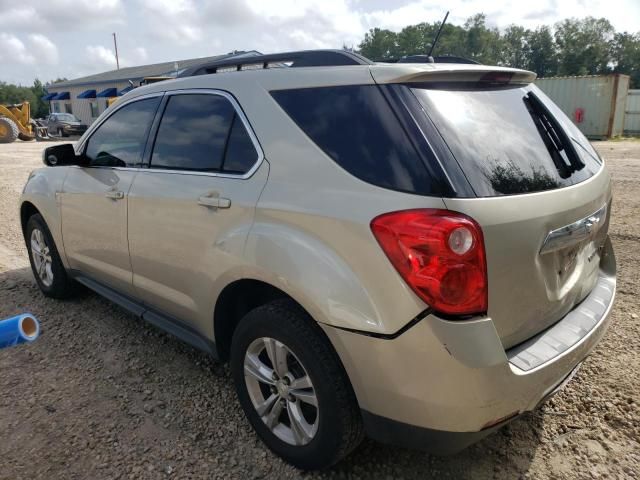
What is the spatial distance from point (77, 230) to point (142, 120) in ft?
3.44

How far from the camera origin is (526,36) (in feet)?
289

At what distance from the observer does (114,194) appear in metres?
3.20

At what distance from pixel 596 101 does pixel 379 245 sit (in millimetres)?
24162

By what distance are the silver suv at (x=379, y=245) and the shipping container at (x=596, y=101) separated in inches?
884

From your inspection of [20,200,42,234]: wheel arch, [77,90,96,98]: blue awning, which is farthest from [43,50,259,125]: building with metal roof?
[20,200,42,234]: wheel arch

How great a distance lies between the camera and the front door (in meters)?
3.18

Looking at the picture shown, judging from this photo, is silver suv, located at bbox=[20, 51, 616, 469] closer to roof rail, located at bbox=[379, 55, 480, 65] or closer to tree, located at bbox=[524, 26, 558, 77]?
roof rail, located at bbox=[379, 55, 480, 65]

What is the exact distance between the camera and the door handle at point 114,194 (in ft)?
10.3

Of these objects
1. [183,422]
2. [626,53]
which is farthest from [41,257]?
[626,53]

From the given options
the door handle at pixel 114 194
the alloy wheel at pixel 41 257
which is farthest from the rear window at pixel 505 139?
the alloy wheel at pixel 41 257

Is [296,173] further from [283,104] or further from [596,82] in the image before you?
[596,82]

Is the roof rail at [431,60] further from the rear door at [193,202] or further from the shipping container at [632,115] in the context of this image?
the shipping container at [632,115]

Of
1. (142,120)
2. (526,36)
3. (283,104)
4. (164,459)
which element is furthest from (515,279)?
(526,36)

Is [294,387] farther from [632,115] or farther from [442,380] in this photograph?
[632,115]
